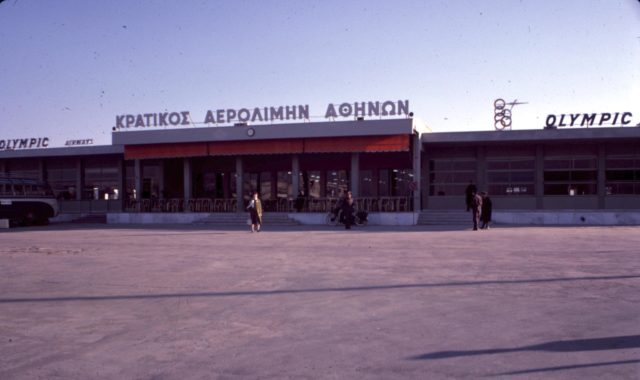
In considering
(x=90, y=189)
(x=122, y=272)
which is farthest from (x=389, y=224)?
(x=90, y=189)

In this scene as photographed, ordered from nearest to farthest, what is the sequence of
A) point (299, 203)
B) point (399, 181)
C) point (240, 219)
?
1. point (299, 203)
2. point (240, 219)
3. point (399, 181)

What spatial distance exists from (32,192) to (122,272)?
2446 centimetres

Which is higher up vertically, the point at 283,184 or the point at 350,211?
the point at 283,184

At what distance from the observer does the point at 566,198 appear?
1241 inches

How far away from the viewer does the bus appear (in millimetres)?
30500

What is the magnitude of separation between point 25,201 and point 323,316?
2935cm

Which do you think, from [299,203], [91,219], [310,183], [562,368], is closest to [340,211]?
[299,203]

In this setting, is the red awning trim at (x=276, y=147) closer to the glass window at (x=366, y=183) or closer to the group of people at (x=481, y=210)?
the group of people at (x=481, y=210)

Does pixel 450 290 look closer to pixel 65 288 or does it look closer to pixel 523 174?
pixel 65 288

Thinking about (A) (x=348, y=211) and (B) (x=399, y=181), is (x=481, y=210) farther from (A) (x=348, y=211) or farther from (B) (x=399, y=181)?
(B) (x=399, y=181)

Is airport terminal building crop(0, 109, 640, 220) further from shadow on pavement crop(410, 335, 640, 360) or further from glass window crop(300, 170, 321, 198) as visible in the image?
shadow on pavement crop(410, 335, 640, 360)

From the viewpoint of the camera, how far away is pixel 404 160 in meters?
34.8

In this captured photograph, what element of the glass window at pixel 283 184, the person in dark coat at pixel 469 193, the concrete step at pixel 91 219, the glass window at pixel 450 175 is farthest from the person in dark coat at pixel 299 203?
the concrete step at pixel 91 219

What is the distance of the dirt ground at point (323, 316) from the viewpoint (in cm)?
530
